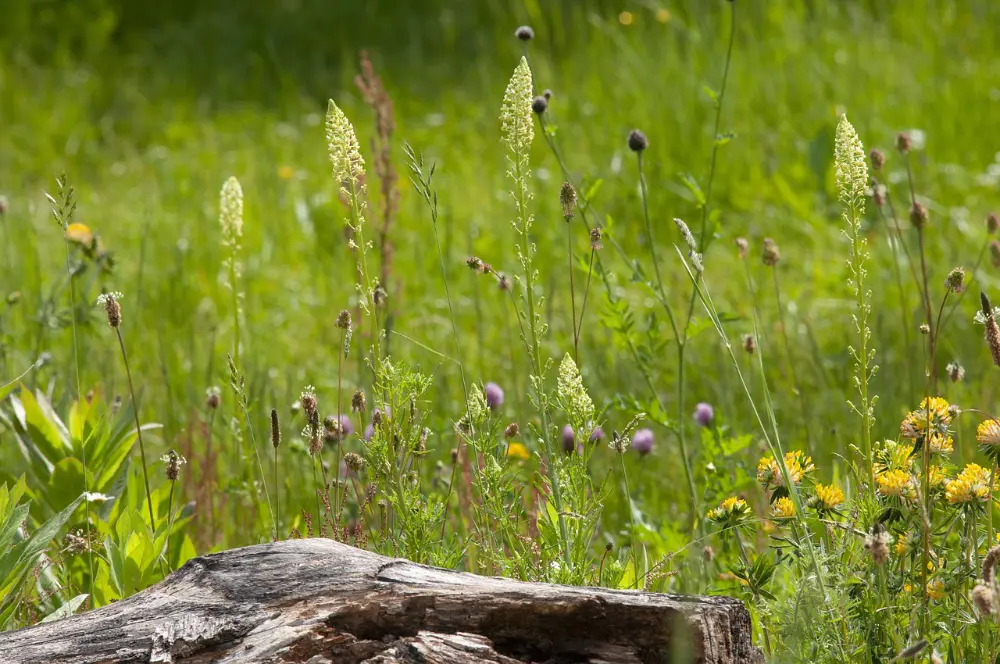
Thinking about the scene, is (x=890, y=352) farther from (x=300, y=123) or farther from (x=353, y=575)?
(x=300, y=123)

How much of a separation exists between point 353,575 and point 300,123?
5.77m

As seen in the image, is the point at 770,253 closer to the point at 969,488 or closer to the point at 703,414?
the point at 703,414

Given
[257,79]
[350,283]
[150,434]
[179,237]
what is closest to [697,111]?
[350,283]

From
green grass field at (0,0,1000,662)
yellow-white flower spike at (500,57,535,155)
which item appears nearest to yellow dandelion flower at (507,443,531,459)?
green grass field at (0,0,1000,662)

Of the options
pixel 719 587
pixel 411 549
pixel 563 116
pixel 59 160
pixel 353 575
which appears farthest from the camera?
pixel 59 160

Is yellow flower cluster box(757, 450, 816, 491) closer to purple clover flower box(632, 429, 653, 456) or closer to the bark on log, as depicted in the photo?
the bark on log

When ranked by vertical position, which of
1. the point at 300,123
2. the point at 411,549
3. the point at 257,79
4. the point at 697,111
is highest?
the point at 257,79

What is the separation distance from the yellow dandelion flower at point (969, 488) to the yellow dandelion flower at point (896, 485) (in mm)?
58

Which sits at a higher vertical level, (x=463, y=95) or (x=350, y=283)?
(x=463, y=95)

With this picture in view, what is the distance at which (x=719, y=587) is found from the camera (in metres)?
2.19

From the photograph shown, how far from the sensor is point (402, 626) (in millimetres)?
1533

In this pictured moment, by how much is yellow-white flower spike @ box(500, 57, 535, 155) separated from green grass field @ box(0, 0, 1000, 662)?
37cm

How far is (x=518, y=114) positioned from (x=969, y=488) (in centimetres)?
89

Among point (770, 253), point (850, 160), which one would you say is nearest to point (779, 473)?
point (850, 160)
